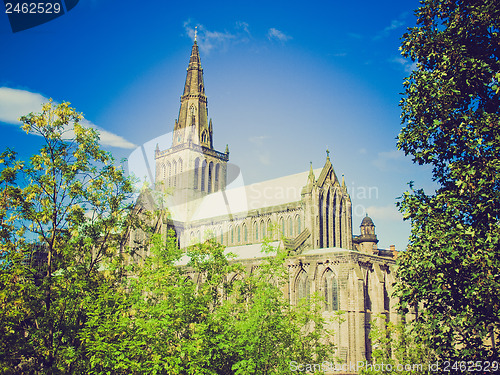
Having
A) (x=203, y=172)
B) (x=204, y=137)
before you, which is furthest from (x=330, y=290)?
(x=204, y=137)

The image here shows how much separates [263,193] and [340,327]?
2495 cm

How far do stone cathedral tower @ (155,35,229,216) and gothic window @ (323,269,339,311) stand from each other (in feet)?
120

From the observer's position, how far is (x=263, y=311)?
20.7 metres

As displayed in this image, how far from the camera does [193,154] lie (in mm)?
A: 79125

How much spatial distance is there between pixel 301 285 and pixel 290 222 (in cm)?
1135

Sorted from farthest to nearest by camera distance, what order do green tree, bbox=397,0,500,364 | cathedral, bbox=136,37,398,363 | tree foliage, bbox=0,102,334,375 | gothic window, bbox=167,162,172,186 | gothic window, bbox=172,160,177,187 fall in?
gothic window, bbox=167,162,172,186 → gothic window, bbox=172,160,177,187 → cathedral, bbox=136,37,398,363 → tree foliage, bbox=0,102,334,375 → green tree, bbox=397,0,500,364

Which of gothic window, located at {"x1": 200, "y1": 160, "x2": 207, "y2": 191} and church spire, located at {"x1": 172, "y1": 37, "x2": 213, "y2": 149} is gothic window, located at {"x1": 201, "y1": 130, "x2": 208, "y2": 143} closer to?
church spire, located at {"x1": 172, "y1": 37, "x2": 213, "y2": 149}

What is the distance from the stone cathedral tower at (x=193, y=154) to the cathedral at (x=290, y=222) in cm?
17

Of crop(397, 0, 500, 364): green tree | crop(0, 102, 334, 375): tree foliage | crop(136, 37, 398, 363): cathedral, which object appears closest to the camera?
crop(397, 0, 500, 364): green tree

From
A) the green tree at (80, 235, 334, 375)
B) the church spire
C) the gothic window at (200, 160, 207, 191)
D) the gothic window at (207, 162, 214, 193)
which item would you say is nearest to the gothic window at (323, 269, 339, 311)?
the green tree at (80, 235, 334, 375)

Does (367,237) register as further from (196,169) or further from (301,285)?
(196,169)

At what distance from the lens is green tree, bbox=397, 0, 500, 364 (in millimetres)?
13797

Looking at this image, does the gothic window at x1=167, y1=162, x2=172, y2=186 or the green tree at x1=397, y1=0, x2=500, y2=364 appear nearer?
the green tree at x1=397, y1=0, x2=500, y2=364

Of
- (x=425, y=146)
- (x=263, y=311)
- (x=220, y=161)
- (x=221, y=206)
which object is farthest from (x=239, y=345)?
(x=220, y=161)
